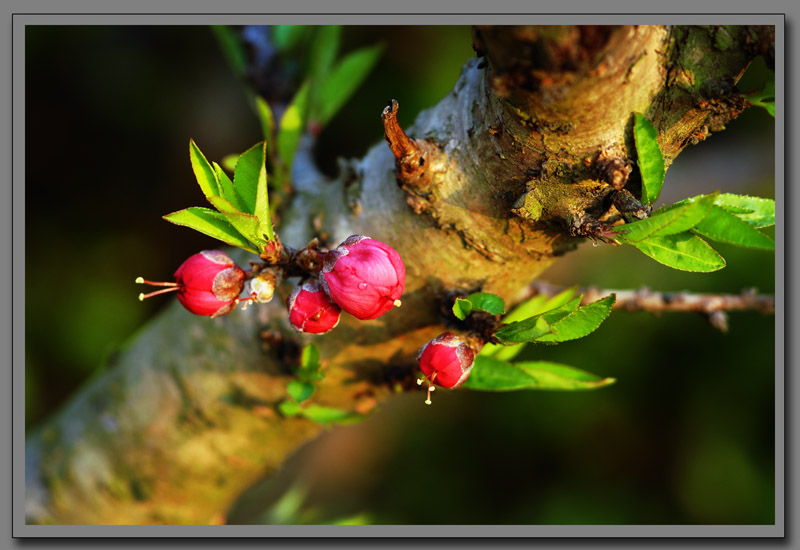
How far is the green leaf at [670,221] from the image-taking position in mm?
413

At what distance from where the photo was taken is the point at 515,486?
154 centimetres

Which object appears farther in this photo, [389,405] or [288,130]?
[389,405]

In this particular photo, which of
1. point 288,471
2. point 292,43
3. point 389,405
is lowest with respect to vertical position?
point 288,471

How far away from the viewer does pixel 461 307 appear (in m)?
0.52

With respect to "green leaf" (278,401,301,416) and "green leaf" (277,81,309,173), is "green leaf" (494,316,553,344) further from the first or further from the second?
"green leaf" (277,81,309,173)

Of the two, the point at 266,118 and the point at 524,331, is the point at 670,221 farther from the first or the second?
the point at 266,118

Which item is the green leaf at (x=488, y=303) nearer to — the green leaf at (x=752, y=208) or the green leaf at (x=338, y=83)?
the green leaf at (x=752, y=208)

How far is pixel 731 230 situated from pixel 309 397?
424 millimetres

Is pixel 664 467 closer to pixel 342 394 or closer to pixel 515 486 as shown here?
pixel 515 486

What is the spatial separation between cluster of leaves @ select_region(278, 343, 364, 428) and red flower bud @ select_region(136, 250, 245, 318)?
0.13 meters
